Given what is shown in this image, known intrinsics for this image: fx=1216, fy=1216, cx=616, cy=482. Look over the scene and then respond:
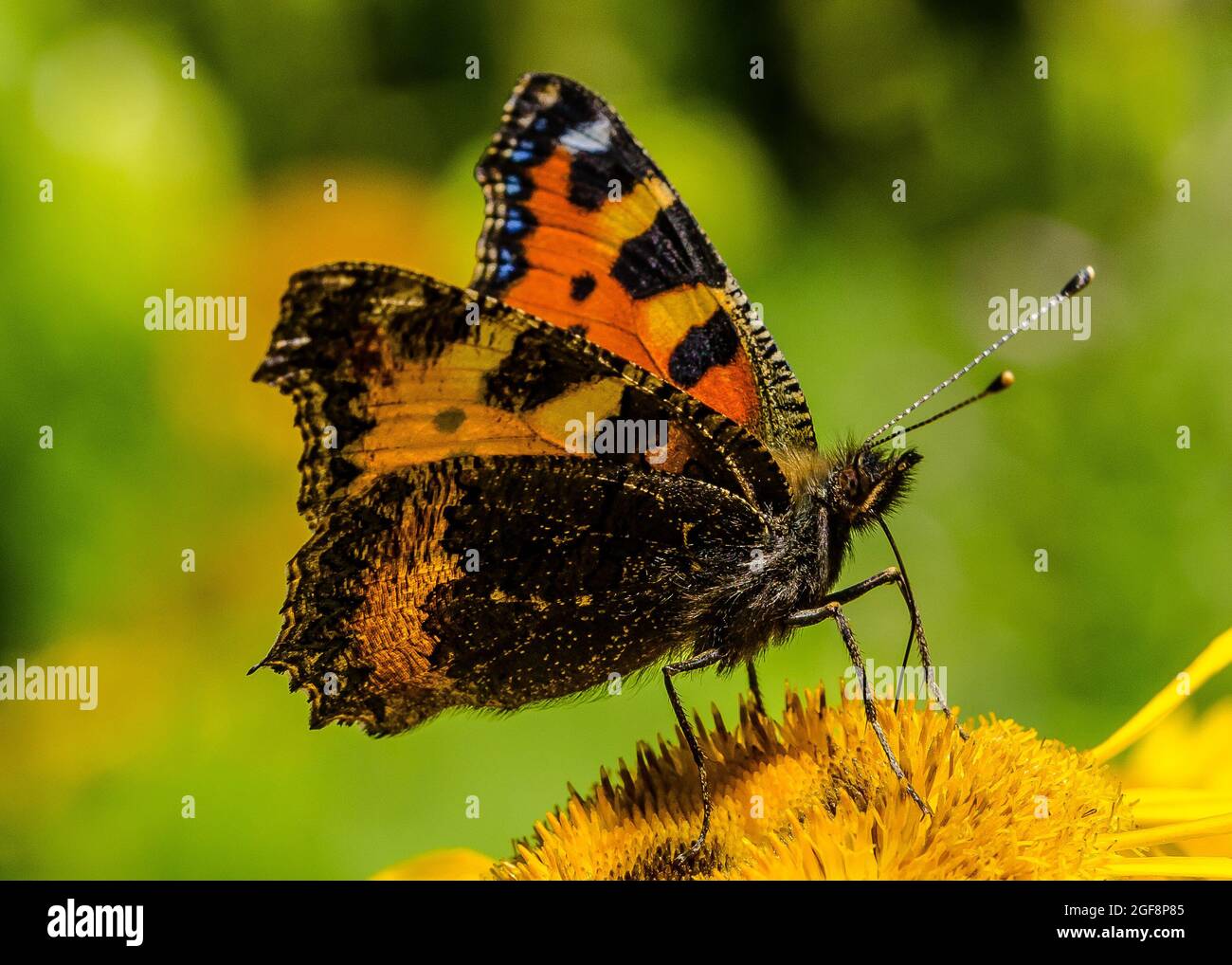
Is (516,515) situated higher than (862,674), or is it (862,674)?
(516,515)

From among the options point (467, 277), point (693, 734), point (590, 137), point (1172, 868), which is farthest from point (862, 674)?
point (467, 277)

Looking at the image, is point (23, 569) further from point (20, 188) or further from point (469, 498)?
point (469, 498)

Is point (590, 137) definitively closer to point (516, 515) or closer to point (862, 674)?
point (516, 515)

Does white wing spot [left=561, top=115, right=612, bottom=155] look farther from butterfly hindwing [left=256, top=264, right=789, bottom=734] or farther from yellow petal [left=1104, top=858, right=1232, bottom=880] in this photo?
yellow petal [left=1104, top=858, right=1232, bottom=880]

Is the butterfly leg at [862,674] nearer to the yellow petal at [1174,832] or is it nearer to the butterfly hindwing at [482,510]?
the butterfly hindwing at [482,510]

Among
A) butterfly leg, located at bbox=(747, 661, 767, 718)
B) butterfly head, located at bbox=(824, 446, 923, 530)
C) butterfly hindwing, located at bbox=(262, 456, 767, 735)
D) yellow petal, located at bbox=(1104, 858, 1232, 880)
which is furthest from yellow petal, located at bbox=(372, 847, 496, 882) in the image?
yellow petal, located at bbox=(1104, 858, 1232, 880)

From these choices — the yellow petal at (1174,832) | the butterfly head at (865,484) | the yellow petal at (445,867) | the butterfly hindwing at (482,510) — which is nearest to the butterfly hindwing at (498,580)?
the butterfly hindwing at (482,510)
